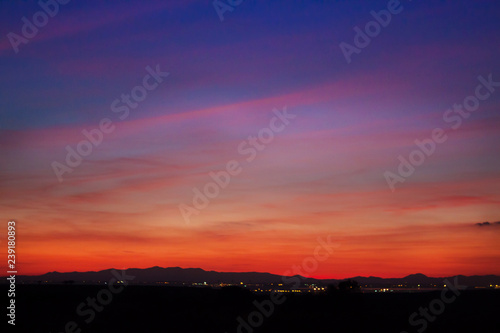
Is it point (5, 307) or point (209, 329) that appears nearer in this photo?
point (209, 329)

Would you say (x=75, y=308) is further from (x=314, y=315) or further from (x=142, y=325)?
(x=314, y=315)

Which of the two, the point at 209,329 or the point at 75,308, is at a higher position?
the point at 75,308

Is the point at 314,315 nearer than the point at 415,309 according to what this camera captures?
Result: Yes

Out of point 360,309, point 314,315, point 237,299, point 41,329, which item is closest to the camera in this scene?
point 41,329

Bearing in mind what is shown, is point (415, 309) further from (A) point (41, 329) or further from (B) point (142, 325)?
(A) point (41, 329)

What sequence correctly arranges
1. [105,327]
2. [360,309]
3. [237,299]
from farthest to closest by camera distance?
1. [237,299]
2. [360,309]
3. [105,327]

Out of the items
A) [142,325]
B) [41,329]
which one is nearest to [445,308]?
[142,325]

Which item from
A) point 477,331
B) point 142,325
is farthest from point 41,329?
point 477,331

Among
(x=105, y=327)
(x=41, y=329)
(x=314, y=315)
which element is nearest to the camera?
(x=41, y=329)

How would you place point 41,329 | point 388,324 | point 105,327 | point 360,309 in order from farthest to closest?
point 360,309
point 388,324
point 105,327
point 41,329
